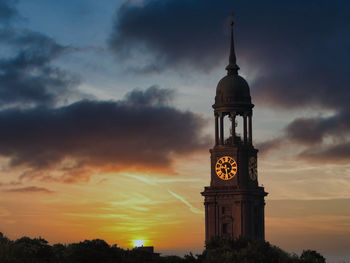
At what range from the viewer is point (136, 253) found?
6614 inches

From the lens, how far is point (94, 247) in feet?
514

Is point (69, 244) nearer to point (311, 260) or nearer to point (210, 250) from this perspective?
point (210, 250)

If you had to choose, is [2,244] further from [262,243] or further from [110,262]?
[262,243]

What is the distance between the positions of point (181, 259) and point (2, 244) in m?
49.5

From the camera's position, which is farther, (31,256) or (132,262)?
(132,262)

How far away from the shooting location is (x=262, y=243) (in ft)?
526

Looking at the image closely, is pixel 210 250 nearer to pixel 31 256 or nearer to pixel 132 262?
pixel 132 262

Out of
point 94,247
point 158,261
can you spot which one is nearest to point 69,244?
point 94,247

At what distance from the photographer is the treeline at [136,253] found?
138 metres

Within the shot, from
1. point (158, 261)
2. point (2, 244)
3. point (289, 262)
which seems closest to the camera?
point (2, 244)

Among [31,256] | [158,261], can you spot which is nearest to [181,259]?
[158,261]

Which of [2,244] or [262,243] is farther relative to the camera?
[262,243]

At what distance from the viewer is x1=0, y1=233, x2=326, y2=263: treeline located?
138m

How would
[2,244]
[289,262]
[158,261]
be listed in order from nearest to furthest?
[2,244] < [289,262] < [158,261]
